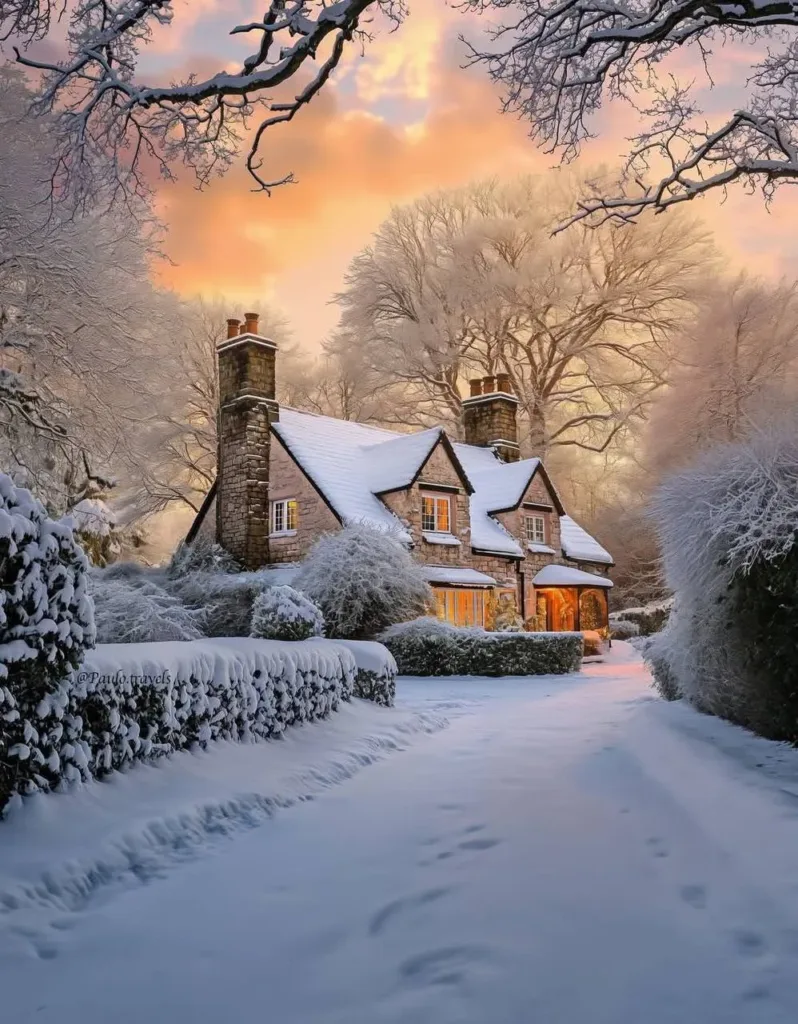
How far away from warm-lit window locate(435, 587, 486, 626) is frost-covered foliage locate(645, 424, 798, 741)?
601 inches

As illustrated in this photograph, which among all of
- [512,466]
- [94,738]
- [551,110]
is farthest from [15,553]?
[512,466]

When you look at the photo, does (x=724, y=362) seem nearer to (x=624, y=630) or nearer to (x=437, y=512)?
(x=624, y=630)

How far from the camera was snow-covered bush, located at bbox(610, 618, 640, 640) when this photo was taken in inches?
1399

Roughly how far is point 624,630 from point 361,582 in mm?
17969

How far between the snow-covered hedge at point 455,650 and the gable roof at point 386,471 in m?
4.08

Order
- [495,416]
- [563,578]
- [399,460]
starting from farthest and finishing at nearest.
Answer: [495,416] < [563,578] < [399,460]

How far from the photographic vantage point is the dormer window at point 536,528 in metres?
30.9

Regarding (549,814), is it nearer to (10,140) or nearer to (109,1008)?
(109,1008)

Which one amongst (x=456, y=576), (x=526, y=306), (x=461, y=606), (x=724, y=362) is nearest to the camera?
(x=456, y=576)

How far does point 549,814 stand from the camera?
623 cm

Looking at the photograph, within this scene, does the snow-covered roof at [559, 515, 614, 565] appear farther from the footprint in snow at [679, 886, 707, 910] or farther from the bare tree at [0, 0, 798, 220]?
the footprint in snow at [679, 886, 707, 910]

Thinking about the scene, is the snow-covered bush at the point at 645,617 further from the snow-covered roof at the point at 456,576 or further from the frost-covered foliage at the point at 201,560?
the frost-covered foliage at the point at 201,560

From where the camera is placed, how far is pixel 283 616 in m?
12.6

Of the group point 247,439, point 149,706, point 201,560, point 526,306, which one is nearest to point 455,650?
point 201,560
